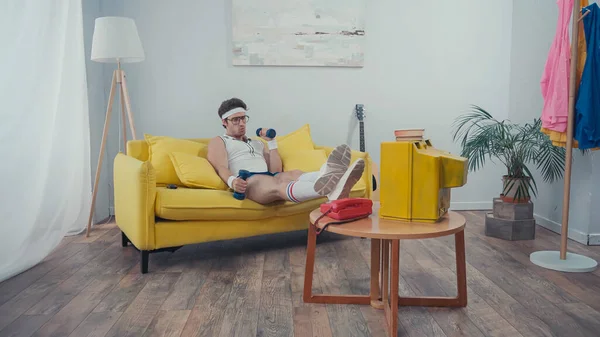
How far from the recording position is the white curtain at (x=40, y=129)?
266cm

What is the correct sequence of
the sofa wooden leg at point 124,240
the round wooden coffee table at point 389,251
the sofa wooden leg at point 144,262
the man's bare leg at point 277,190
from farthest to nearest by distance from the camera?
the sofa wooden leg at point 124,240 < the man's bare leg at point 277,190 < the sofa wooden leg at point 144,262 < the round wooden coffee table at point 389,251

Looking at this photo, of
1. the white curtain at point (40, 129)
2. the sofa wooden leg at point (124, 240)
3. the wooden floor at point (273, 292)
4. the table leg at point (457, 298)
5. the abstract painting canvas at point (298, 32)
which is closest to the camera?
the wooden floor at point (273, 292)

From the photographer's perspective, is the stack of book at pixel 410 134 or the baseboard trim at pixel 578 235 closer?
the stack of book at pixel 410 134

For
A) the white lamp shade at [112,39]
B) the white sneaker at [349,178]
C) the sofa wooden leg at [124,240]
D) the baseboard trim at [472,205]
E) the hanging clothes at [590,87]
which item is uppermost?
the white lamp shade at [112,39]

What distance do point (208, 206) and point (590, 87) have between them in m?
2.29

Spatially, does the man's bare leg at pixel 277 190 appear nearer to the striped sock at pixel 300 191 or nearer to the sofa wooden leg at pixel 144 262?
the striped sock at pixel 300 191

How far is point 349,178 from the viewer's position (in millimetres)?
2354

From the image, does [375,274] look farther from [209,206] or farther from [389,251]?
[209,206]

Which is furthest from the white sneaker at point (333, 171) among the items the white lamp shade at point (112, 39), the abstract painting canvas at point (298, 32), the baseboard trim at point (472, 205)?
the baseboard trim at point (472, 205)

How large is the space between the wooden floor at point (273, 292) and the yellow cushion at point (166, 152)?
0.48m

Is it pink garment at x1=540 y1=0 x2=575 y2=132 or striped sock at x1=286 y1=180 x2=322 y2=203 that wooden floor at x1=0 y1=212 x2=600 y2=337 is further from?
pink garment at x1=540 y1=0 x2=575 y2=132

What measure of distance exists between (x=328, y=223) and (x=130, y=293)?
108 centimetres

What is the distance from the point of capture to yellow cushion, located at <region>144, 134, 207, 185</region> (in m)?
3.24

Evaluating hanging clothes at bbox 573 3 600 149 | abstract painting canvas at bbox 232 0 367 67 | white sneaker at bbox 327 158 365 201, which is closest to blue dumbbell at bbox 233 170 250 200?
white sneaker at bbox 327 158 365 201
